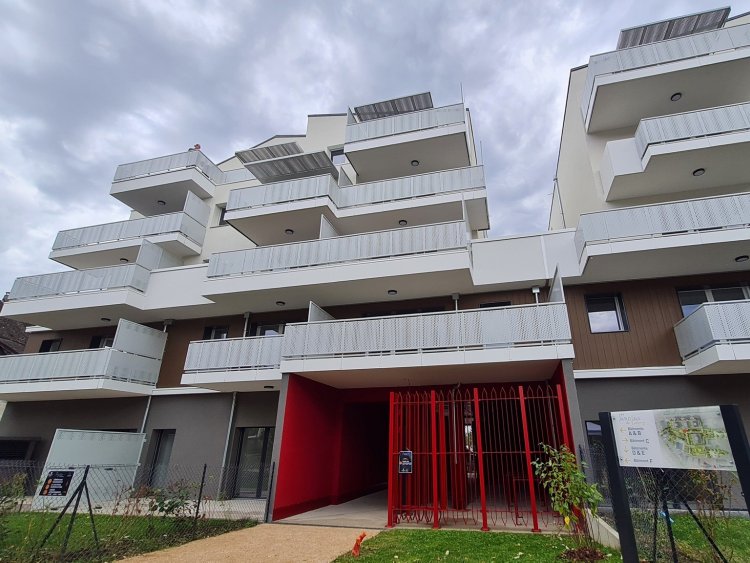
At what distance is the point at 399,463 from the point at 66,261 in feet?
65.4

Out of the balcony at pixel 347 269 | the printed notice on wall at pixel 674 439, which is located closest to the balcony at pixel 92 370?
the balcony at pixel 347 269

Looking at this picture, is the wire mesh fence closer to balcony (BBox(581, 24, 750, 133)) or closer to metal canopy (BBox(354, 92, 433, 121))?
metal canopy (BBox(354, 92, 433, 121))

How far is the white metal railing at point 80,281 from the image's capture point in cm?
1639

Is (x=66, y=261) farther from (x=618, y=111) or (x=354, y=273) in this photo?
(x=618, y=111)

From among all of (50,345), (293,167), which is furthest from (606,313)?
(50,345)

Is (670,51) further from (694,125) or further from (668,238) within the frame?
(668,238)

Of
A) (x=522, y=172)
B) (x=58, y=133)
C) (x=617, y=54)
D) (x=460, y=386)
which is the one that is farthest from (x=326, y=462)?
(x=522, y=172)

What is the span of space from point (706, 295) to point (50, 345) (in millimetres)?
27074

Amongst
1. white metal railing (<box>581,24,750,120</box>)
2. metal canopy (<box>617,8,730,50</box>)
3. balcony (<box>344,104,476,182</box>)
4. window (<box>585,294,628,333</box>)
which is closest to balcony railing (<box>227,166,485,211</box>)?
balcony (<box>344,104,476,182</box>)

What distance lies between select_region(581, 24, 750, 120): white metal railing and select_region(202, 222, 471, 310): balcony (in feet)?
26.9

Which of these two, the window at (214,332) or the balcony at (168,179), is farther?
the balcony at (168,179)

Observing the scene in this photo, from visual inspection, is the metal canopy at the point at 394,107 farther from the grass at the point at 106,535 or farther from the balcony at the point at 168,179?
the grass at the point at 106,535

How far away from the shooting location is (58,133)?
50.8ft

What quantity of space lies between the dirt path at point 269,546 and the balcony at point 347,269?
7324 millimetres
